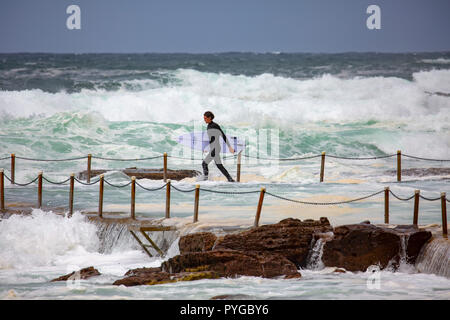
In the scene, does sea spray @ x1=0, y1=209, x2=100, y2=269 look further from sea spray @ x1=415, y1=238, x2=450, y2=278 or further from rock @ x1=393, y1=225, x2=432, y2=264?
sea spray @ x1=415, y1=238, x2=450, y2=278

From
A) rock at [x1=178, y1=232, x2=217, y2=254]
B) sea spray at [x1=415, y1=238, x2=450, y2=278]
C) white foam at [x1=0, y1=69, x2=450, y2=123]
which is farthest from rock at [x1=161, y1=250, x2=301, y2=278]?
white foam at [x1=0, y1=69, x2=450, y2=123]

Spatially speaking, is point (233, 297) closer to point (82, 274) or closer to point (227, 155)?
point (82, 274)

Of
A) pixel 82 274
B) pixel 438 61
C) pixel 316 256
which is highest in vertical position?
pixel 438 61

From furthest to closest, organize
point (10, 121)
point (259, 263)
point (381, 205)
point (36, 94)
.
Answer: point (36, 94), point (10, 121), point (381, 205), point (259, 263)

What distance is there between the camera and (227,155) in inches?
856

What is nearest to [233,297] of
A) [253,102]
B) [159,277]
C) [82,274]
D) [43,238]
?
[159,277]

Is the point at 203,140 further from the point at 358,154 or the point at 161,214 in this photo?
the point at 161,214

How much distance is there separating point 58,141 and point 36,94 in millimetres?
11205

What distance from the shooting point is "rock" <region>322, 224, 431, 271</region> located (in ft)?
31.9

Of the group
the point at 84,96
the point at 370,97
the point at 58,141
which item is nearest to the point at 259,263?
the point at 58,141

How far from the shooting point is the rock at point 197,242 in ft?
33.3

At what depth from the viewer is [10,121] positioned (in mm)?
28109

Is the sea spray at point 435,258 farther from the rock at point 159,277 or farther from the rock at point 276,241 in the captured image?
the rock at point 159,277

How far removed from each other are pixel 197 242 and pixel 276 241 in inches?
40.9
